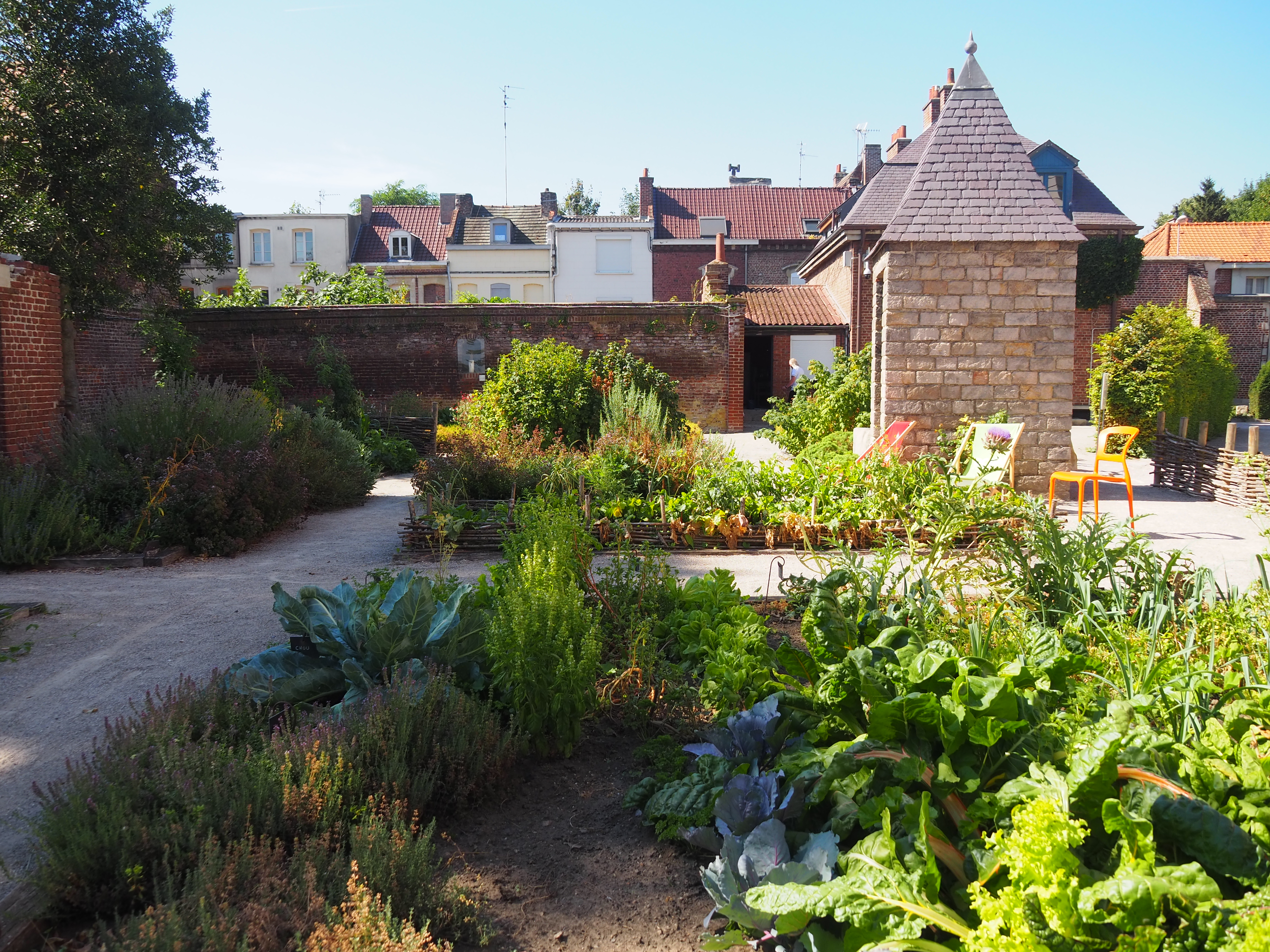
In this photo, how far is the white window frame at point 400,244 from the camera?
3788 centimetres

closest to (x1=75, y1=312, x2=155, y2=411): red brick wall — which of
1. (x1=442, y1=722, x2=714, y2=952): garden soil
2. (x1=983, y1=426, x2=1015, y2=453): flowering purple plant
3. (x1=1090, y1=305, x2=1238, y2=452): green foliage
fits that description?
(x1=983, y1=426, x2=1015, y2=453): flowering purple plant

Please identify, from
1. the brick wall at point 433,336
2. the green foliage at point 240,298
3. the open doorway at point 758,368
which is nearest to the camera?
the brick wall at point 433,336

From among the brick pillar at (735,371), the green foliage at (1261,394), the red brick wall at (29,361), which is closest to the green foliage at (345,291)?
the brick pillar at (735,371)

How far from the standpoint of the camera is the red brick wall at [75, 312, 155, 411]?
1409cm

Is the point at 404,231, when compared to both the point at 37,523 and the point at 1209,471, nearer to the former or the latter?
the point at 37,523

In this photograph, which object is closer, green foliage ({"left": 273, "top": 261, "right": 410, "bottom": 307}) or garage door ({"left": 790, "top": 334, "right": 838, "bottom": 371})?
green foliage ({"left": 273, "top": 261, "right": 410, "bottom": 307})

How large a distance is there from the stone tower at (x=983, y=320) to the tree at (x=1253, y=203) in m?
48.2

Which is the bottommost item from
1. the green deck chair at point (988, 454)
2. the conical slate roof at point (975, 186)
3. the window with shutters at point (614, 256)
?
the green deck chair at point (988, 454)

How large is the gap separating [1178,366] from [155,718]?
721 inches

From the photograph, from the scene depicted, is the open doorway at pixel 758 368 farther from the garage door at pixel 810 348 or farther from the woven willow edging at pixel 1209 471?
the woven willow edging at pixel 1209 471

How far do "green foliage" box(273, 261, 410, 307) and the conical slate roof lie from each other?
54.7 feet

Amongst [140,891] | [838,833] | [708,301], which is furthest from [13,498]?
[708,301]

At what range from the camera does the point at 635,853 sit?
278 centimetres

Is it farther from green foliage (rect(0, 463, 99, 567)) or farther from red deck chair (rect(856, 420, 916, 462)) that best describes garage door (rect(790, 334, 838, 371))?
green foliage (rect(0, 463, 99, 567))
